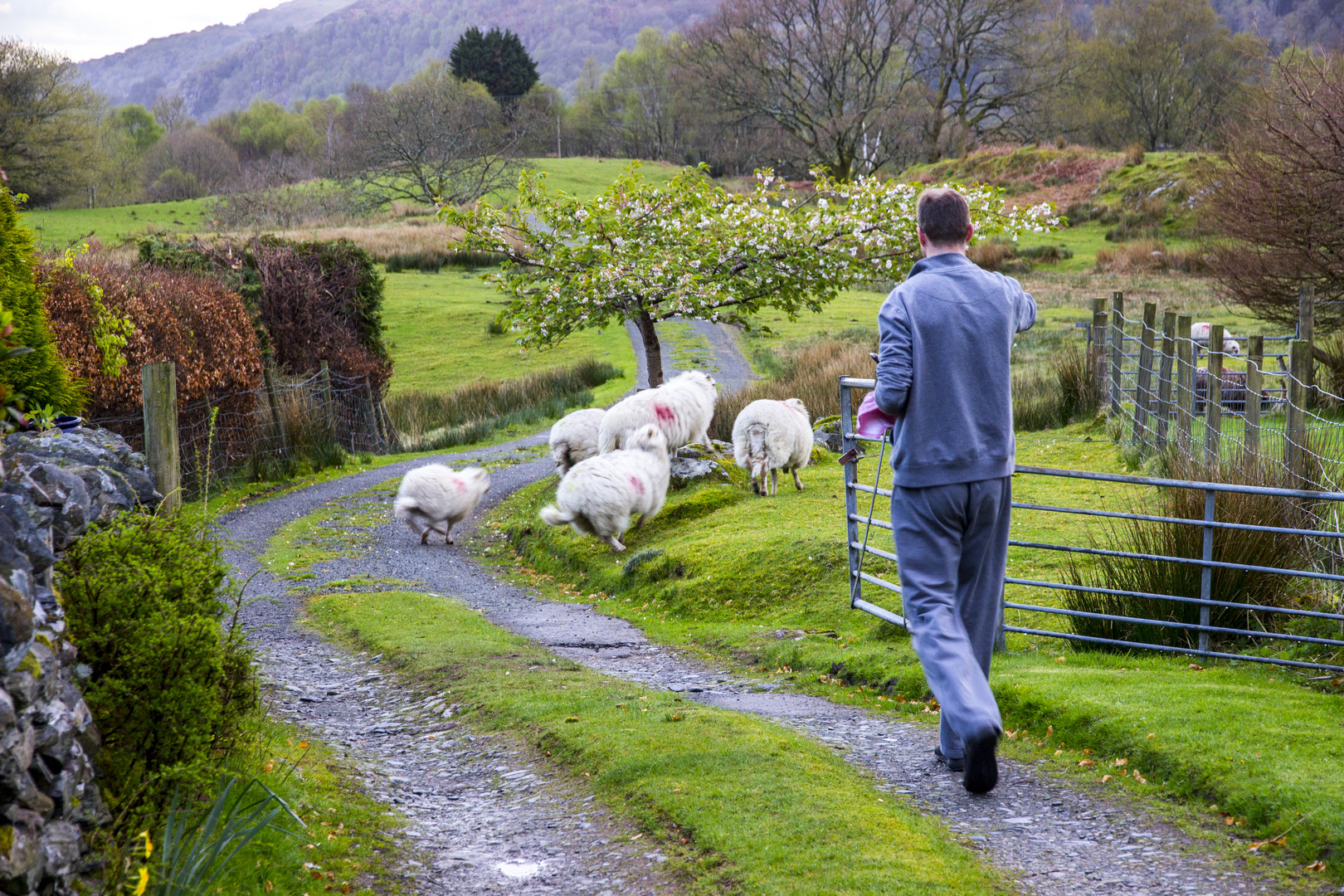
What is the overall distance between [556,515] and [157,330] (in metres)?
9.31

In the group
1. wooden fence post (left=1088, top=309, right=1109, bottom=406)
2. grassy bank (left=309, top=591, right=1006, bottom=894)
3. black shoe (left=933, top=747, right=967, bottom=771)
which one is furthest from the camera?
wooden fence post (left=1088, top=309, right=1109, bottom=406)

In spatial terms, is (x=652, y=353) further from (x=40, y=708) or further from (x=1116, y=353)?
(x=40, y=708)

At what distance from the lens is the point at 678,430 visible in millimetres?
13281

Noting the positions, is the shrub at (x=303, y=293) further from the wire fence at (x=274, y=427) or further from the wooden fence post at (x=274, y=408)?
the wire fence at (x=274, y=427)

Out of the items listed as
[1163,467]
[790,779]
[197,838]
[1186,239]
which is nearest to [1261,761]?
[790,779]

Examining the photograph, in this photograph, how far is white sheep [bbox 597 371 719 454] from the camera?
506 inches

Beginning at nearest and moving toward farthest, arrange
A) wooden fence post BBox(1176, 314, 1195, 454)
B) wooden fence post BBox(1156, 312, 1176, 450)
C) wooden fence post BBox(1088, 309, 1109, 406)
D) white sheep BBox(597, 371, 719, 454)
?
wooden fence post BBox(1176, 314, 1195, 454)
wooden fence post BBox(1156, 312, 1176, 450)
white sheep BBox(597, 371, 719, 454)
wooden fence post BBox(1088, 309, 1109, 406)

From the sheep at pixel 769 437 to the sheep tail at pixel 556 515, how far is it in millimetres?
2464

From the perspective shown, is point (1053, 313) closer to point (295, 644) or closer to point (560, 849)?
point (295, 644)

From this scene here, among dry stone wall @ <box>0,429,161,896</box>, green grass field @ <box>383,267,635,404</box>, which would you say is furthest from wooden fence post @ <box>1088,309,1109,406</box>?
dry stone wall @ <box>0,429,161,896</box>

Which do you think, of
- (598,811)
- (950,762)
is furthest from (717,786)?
(950,762)

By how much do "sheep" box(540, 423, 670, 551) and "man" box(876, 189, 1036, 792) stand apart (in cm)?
681

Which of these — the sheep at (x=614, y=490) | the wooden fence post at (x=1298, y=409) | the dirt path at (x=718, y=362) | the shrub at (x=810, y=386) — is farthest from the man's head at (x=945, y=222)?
the dirt path at (x=718, y=362)

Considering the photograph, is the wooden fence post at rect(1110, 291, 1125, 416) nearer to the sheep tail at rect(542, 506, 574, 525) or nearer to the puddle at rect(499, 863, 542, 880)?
the sheep tail at rect(542, 506, 574, 525)
